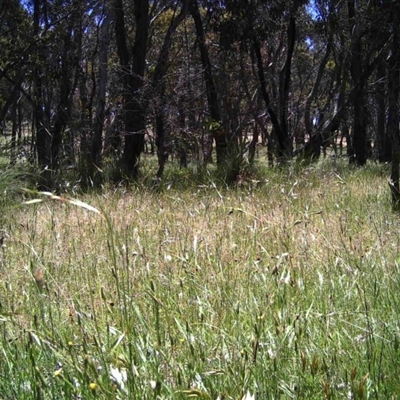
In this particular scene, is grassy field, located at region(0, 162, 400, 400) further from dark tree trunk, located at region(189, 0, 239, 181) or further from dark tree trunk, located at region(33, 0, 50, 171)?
dark tree trunk, located at region(33, 0, 50, 171)

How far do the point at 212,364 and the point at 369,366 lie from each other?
528 millimetres

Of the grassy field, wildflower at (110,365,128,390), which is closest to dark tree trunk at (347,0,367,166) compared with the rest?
the grassy field

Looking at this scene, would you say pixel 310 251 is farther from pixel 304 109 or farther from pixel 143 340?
pixel 304 109

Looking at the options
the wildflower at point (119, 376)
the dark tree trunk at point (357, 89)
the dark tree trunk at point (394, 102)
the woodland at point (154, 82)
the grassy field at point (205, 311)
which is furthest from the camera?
the dark tree trunk at point (357, 89)

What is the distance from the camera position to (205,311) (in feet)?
7.91

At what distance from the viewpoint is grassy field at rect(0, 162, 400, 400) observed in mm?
1636

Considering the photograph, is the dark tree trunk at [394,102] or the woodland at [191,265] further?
the dark tree trunk at [394,102]

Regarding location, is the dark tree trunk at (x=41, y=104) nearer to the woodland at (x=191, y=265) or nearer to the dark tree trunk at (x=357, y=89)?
the woodland at (x=191, y=265)

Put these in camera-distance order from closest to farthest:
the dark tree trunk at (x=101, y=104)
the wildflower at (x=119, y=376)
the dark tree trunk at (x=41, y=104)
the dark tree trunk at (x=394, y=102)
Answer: the wildflower at (x=119, y=376)
the dark tree trunk at (x=394, y=102)
the dark tree trunk at (x=101, y=104)
the dark tree trunk at (x=41, y=104)

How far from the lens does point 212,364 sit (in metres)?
1.90

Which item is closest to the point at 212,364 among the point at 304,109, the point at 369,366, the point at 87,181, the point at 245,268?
the point at 369,366

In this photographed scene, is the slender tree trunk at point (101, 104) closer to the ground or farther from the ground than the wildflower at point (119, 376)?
farther from the ground

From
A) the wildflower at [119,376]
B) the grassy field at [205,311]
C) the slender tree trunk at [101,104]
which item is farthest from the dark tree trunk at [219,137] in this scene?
the wildflower at [119,376]

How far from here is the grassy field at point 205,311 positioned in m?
1.64
